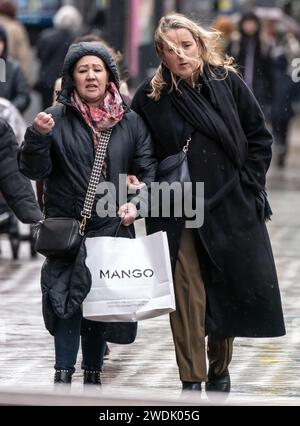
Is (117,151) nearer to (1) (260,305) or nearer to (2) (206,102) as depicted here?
(2) (206,102)

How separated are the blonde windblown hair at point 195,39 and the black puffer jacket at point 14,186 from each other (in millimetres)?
988

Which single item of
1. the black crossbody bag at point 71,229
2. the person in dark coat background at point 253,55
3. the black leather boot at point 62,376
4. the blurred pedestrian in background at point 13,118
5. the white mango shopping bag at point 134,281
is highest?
the black crossbody bag at point 71,229

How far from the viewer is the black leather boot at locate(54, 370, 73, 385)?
25.4 feet

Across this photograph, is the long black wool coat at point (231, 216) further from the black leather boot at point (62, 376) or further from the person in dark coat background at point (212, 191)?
the black leather boot at point (62, 376)

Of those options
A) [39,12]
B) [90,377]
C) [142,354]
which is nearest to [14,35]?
[39,12]

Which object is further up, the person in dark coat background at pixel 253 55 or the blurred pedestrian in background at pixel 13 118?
the blurred pedestrian in background at pixel 13 118

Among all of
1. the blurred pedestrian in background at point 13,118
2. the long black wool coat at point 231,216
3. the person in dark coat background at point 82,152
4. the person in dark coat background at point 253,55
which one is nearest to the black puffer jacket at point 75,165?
the person in dark coat background at point 82,152

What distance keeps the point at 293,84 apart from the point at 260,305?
16.4 meters

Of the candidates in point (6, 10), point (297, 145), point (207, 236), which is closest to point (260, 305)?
point (207, 236)

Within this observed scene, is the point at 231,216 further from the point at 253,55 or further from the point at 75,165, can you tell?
the point at 253,55

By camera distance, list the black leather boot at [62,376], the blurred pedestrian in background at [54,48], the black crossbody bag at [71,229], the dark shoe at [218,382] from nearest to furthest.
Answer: the black crossbody bag at [71,229] < the black leather boot at [62,376] < the dark shoe at [218,382] < the blurred pedestrian in background at [54,48]

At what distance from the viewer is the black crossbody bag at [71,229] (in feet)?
24.4

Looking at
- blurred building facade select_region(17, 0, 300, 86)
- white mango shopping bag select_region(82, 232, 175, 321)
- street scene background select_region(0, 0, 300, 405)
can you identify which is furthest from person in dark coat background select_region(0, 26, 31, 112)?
white mango shopping bag select_region(82, 232, 175, 321)

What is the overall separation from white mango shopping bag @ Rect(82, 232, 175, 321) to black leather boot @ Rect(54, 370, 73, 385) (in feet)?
1.63
